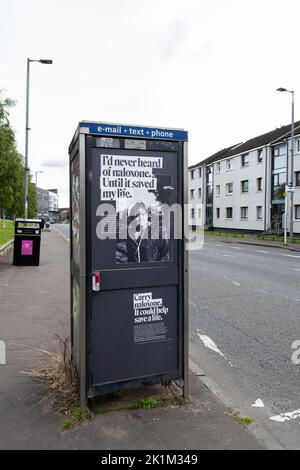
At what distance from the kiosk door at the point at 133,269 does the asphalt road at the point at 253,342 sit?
98 cm

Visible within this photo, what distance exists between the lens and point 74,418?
3.38 metres

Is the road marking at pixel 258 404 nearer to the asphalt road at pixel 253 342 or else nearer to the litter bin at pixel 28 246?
the asphalt road at pixel 253 342

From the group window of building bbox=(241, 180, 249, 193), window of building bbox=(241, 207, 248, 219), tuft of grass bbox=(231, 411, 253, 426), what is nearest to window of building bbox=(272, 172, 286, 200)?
window of building bbox=(241, 180, 249, 193)

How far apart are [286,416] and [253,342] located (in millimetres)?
2216

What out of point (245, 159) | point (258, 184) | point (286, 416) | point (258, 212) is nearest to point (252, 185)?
point (258, 184)

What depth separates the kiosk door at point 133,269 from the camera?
3.48 meters

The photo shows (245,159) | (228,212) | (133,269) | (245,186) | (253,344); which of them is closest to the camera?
(133,269)

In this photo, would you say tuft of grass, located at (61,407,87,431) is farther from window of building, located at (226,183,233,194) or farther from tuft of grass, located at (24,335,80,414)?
window of building, located at (226,183,233,194)

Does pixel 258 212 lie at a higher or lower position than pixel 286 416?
higher

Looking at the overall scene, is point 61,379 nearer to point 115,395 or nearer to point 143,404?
point 115,395

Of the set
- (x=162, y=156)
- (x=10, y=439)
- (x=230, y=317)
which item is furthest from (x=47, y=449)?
(x=230, y=317)

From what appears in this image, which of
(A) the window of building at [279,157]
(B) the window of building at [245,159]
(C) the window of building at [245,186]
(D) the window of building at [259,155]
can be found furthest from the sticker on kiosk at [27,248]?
(B) the window of building at [245,159]
